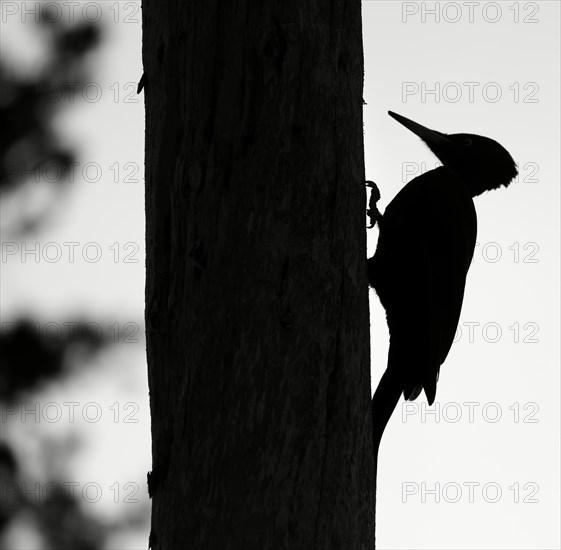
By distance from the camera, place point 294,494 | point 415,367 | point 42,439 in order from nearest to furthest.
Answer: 1. point 294,494
2. point 415,367
3. point 42,439

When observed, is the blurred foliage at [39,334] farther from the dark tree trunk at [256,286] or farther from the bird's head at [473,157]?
the dark tree trunk at [256,286]

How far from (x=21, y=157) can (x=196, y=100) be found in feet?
13.9

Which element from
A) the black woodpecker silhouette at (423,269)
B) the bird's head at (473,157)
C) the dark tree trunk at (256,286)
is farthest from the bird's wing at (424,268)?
the dark tree trunk at (256,286)

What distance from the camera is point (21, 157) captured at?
6.27 metres

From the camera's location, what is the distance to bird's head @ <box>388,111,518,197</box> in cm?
510

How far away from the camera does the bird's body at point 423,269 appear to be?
3.78 metres

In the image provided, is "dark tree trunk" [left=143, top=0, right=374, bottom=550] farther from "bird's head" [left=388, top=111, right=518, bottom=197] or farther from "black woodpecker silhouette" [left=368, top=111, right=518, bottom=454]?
"bird's head" [left=388, top=111, right=518, bottom=197]

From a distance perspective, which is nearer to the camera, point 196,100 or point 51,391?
point 196,100

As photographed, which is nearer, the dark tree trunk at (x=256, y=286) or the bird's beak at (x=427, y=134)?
the dark tree trunk at (x=256, y=286)

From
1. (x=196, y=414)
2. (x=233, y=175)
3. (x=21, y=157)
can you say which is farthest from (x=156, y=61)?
(x=21, y=157)

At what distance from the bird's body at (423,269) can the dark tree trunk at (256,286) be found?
1337 mm

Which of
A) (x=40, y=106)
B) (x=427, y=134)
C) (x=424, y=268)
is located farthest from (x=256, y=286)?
(x=40, y=106)

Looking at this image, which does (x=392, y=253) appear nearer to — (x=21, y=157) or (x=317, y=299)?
(x=317, y=299)

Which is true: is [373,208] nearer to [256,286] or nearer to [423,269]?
[423,269]
